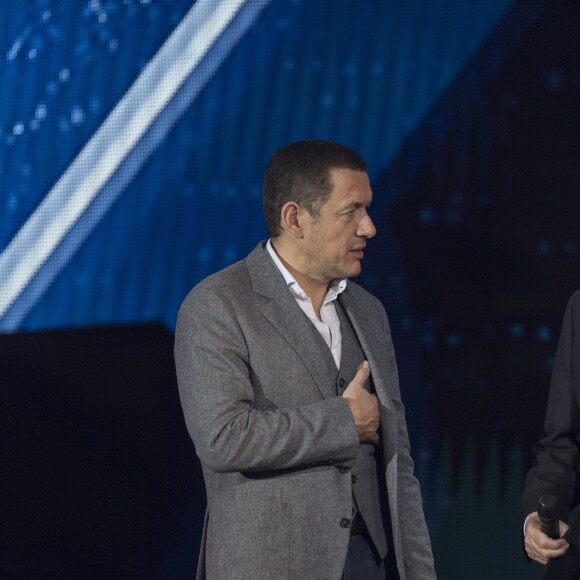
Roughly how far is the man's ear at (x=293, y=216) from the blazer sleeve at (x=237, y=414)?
0.83 ft

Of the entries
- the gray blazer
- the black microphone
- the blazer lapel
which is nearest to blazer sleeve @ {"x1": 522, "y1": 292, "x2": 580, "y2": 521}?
the black microphone

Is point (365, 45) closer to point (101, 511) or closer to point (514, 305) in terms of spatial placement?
point (514, 305)

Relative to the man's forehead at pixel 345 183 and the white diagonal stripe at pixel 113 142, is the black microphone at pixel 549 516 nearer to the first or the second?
the man's forehead at pixel 345 183

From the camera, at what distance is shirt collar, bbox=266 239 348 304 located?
2.03 meters

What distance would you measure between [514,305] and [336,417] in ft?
3.95

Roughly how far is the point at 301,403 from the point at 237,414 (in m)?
0.17

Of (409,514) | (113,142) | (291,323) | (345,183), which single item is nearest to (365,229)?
(345,183)

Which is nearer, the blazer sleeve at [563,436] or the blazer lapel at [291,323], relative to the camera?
the blazer sleeve at [563,436]

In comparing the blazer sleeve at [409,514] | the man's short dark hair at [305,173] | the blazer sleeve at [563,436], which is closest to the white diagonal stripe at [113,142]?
the man's short dark hair at [305,173]

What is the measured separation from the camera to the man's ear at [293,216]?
2037 millimetres

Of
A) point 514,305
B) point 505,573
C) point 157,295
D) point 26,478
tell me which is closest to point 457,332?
point 514,305

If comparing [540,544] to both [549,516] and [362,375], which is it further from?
[362,375]

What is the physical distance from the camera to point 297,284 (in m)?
2.04

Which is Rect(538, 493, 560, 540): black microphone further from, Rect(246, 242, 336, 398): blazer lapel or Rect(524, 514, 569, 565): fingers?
Rect(246, 242, 336, 398): blazer lapel
